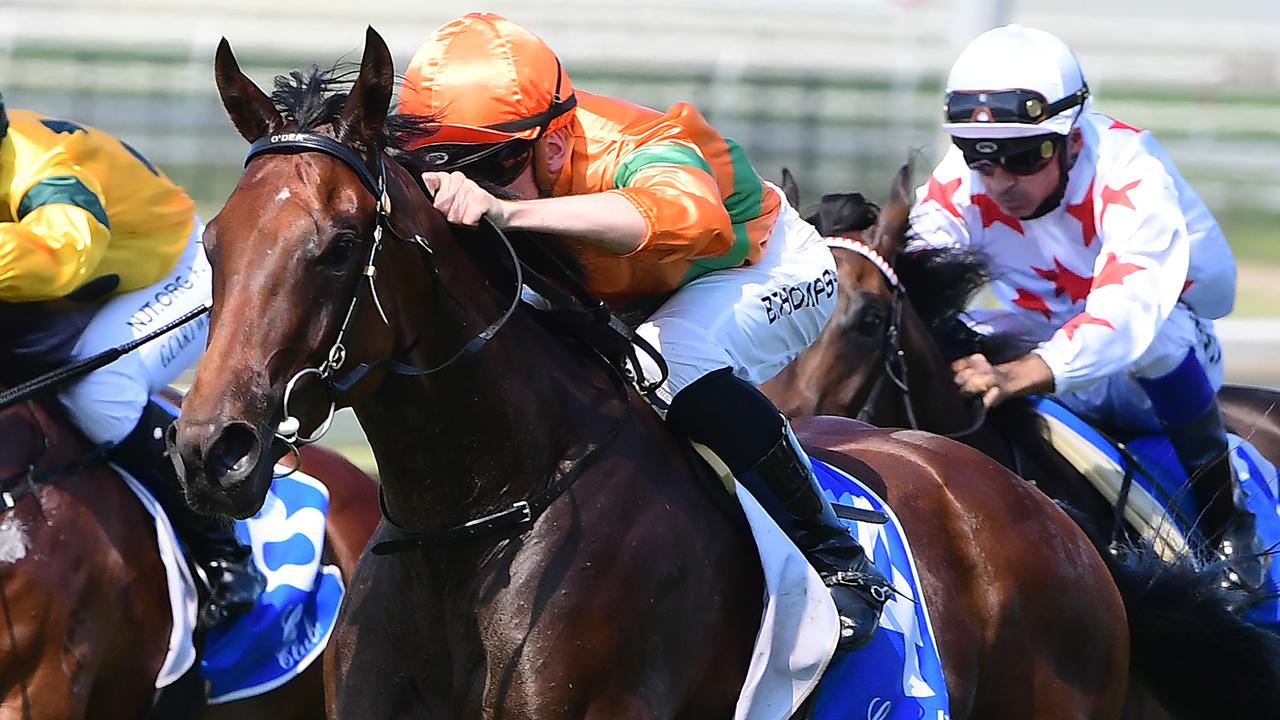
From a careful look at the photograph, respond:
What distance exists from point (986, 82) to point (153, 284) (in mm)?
2292

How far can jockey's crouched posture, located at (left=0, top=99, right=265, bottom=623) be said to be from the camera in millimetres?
4312

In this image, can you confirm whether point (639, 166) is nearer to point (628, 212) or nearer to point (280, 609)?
point (628, 212)

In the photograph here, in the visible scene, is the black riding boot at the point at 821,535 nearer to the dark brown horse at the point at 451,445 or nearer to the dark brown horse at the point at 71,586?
the dark brown horse at the point at 451,445

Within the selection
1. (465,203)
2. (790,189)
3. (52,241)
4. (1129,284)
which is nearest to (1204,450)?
(1129,284)

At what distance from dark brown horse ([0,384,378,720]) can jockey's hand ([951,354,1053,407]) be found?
2070 mm

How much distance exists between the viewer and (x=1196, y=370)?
520cm

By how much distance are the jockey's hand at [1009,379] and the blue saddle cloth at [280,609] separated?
1.76 m

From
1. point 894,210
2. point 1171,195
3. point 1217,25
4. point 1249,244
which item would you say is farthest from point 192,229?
point 1217,25

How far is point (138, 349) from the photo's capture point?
186 inches

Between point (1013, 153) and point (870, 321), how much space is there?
24.4 inches

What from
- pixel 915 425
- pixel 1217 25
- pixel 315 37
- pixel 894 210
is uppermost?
pixel 894 210

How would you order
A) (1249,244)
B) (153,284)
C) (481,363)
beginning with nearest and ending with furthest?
1. (481,363)
2. (153,284)
3. (1249,244)

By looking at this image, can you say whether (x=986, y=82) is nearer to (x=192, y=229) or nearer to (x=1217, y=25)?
(x=192, y=229)

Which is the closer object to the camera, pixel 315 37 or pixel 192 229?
pixel 192 229
